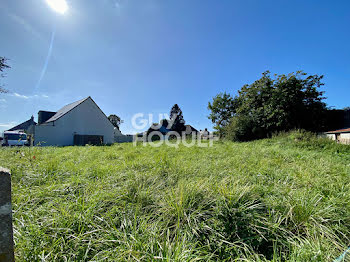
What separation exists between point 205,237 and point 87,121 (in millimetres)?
18106

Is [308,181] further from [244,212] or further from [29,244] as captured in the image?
[29,244]

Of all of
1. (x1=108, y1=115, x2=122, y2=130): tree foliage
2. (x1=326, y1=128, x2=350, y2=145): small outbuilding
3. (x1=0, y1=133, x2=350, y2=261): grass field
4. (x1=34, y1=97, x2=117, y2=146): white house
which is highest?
(x1=108, y1=115, x2=122, y2=130): tree foliage

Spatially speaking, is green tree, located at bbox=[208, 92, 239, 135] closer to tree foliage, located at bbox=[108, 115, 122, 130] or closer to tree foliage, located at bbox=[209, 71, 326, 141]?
tree foliage, located at bbox=[209, 71, 326, 141]

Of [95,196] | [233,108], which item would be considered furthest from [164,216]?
[233,108]

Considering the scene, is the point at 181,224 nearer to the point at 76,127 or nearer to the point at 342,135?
the point at 342,135

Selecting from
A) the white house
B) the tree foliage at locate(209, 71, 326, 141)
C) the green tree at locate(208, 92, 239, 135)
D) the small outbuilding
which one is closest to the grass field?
the small outbuilding

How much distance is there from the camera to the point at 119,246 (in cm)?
111

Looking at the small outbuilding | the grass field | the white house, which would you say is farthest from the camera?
the white house

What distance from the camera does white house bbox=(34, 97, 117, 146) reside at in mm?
13828

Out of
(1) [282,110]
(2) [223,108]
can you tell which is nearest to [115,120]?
(2) [223,108]

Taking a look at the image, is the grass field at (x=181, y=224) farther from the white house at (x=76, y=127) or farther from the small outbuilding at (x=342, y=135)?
the white house at (x=76, y=127)

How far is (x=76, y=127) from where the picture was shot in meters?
15.4

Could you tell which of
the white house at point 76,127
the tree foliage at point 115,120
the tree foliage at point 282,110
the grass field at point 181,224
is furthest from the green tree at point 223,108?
the tree foliage at point 115,120

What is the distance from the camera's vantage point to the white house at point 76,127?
13828mm
